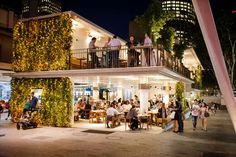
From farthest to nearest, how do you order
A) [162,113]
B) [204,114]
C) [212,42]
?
[162,113]
[204,114]
[212,42]

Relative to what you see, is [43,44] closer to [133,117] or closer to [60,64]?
[60,64]

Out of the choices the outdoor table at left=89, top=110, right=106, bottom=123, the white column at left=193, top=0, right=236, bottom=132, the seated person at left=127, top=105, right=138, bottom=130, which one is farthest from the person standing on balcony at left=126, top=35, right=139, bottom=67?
the white column at left=193, top=0, right=236, bottom=132

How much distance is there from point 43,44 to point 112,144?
9.68 meters

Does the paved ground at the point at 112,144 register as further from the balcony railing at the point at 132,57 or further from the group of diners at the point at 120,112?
the balcony railing at the point at 132,57

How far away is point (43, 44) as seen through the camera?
18047 millimetres

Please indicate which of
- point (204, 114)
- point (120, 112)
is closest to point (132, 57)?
point (120, 112)

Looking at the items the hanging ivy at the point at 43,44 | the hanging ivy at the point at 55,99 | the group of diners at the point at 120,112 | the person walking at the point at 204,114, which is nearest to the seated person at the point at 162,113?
the group of diners at the point at 120,112

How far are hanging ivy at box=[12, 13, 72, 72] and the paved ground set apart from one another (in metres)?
5.00

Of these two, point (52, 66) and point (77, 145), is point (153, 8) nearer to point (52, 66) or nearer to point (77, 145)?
point (52, 66)

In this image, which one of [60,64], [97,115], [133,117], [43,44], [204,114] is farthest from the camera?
[97,115]

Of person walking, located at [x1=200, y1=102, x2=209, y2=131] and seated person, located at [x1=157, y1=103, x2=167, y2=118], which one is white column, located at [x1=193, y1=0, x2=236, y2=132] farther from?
person walking, located at [x1=200, y1=102, x2=209, y2=131]

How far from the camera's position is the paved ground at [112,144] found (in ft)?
31.9

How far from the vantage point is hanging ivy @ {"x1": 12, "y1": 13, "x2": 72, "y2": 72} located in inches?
675

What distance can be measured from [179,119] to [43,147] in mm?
7948
